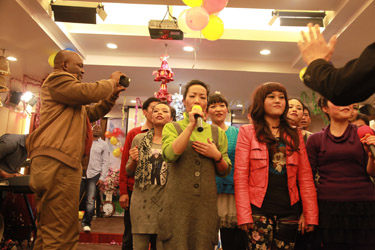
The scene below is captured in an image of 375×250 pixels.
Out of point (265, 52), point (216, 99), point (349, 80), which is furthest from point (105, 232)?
point (349, 80)

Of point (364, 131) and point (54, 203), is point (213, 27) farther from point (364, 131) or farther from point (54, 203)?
point (54, 203)

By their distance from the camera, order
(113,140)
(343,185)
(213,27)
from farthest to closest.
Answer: (113,140)
(213,27)
(343,185)

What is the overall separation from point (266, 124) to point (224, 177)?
0.41 metres

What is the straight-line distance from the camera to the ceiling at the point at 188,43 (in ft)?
13.0

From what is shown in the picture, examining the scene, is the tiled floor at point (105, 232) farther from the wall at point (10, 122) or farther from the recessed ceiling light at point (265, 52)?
the wall at point (10, 122)

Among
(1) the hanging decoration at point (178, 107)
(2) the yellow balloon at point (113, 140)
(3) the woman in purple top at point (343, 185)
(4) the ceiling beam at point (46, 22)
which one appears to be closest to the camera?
(3) the woman in purple top at point (343, 185)

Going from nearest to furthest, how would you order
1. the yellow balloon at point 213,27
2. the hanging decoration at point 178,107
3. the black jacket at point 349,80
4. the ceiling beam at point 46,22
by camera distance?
the black jacket at point 349,80 < the yellow balloon at point 213,27 < the ceiling beam at point 46,22 < the hanging decoration at point 178,107

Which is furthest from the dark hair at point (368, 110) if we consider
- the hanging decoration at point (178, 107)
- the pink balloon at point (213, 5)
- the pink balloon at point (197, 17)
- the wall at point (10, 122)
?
the wall at point (10, 122)

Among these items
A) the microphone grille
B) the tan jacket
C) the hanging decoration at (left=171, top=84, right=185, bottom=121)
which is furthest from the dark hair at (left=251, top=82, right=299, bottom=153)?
the hanging decoration at (left=171, top=84, right=185, bottom=121)

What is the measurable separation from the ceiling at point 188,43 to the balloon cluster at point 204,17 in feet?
1.92

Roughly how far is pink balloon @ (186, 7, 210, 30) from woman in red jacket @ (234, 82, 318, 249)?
4.54ft

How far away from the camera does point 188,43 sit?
530 centimetres

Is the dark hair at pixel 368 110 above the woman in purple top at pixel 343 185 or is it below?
above

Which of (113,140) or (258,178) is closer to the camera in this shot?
(258,178)
